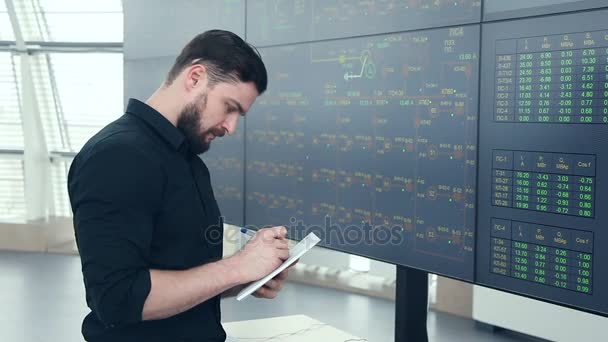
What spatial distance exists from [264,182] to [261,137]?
0.61 feet

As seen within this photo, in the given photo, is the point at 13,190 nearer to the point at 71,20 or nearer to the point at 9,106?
the point at 9,106

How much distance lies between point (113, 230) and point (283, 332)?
1040mm

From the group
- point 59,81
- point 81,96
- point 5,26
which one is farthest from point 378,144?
point 5,26

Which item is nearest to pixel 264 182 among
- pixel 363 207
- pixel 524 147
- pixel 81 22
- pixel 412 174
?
pixel 363 207

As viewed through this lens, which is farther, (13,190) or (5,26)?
(13,190)

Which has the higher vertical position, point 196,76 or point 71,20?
point 71,20

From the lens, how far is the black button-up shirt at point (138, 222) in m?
1.52

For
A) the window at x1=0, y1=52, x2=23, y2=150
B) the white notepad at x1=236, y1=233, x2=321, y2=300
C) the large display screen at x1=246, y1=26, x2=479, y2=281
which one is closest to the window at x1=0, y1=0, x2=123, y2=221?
the window at x1=0, y1=52, x2=23, y2=150

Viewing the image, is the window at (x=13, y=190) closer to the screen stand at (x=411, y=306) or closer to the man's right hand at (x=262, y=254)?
the screen stand at (x=411, y=306)

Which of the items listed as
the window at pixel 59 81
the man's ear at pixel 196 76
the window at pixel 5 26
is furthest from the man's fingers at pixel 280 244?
the window at pixel 5 26

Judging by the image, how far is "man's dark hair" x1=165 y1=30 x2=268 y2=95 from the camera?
179 centimetres

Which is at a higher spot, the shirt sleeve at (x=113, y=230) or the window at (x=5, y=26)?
the window at (x=5, y=26)

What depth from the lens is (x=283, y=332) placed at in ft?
7.90

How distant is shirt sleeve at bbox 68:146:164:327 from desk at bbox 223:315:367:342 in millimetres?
761
